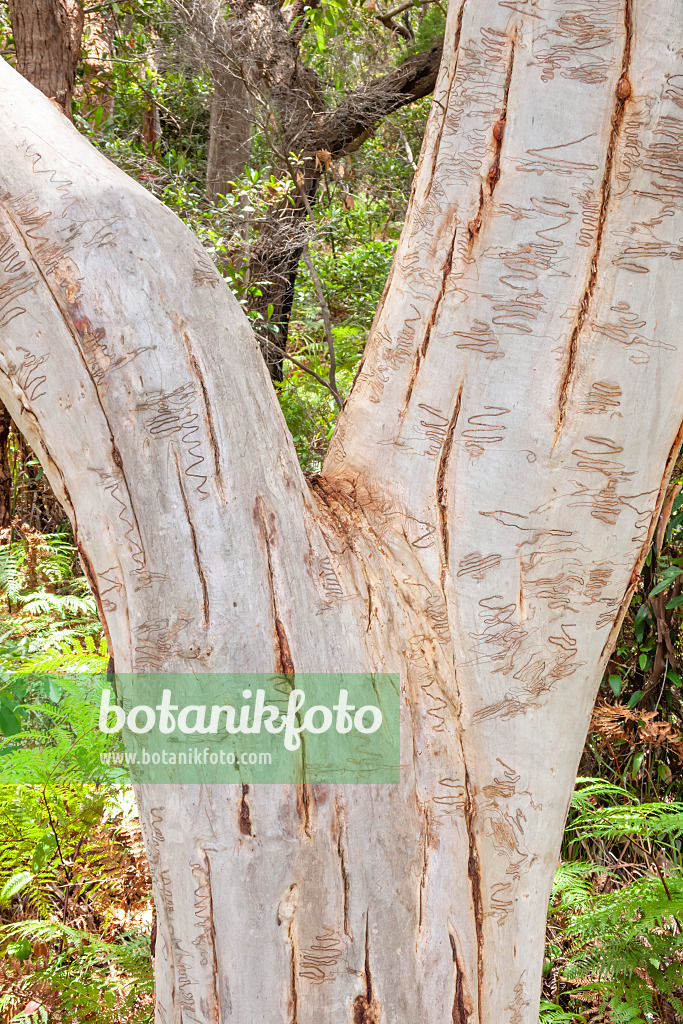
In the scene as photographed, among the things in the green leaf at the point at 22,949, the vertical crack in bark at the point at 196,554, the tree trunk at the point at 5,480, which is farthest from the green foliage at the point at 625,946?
the tree trunk at the point at 5,480

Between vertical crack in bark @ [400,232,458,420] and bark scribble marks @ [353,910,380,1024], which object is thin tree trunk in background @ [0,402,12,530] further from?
bark scribble marks @ [353,910,380,1024]

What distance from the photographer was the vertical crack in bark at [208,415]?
0.94m

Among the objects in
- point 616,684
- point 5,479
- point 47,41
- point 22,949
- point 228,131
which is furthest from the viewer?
point 228,131

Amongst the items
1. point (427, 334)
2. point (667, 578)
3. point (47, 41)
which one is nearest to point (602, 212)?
point (427, 334)

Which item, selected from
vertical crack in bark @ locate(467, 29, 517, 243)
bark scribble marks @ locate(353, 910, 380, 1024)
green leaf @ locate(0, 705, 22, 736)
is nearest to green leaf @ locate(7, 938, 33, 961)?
green leaf @ locate(0, 705, 22, 736)

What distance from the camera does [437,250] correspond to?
107 centimetres

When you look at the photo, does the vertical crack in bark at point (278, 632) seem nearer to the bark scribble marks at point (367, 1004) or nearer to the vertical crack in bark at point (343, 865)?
the vertical crack in bark at point (343, 865)

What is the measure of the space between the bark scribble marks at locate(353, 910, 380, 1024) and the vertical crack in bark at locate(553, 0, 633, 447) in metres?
0.72

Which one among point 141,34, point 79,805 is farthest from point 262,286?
point 79,805

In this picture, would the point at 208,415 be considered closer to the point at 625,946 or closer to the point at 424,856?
the point at 424,856

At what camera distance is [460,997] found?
98cm

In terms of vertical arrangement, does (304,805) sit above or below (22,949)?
above

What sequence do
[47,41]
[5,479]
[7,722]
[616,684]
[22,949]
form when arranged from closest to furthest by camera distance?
[7,722], [22,949], [616,684], [47,41], [5,479]

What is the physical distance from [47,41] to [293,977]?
202 inches
